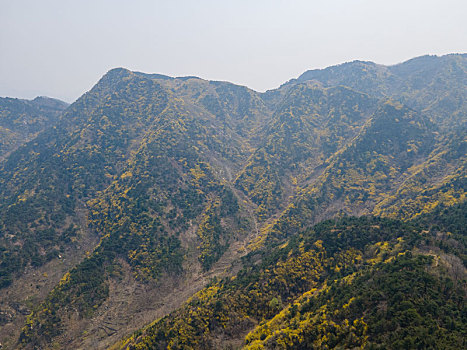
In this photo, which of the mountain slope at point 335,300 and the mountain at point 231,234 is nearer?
the mountain slope at point 335,300

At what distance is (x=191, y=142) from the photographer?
574 feet

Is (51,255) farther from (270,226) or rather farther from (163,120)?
(163,120)

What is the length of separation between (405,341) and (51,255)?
116722 mm

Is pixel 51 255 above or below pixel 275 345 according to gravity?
above

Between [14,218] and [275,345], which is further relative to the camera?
[14,218]

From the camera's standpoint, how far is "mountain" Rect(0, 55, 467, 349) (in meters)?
51.5

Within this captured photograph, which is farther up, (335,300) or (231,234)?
(335,300)

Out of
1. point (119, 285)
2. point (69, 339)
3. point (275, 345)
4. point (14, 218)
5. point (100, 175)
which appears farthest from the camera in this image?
point (100, 175)

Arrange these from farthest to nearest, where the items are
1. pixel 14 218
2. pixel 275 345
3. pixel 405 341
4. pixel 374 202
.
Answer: pixel 374 202 → pixel 14 218 → pixel 275 345 → pixel 405 341

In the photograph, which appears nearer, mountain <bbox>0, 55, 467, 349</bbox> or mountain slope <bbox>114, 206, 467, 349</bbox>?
mountain slope <bbox>114, 206, 467, 349</bbox>

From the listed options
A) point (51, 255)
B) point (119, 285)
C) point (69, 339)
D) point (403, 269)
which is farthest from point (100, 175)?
point (403, 269)

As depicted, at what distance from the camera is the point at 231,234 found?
411 feet

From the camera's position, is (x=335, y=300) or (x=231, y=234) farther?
(x=231, y=234)

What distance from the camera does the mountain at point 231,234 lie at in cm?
5150
